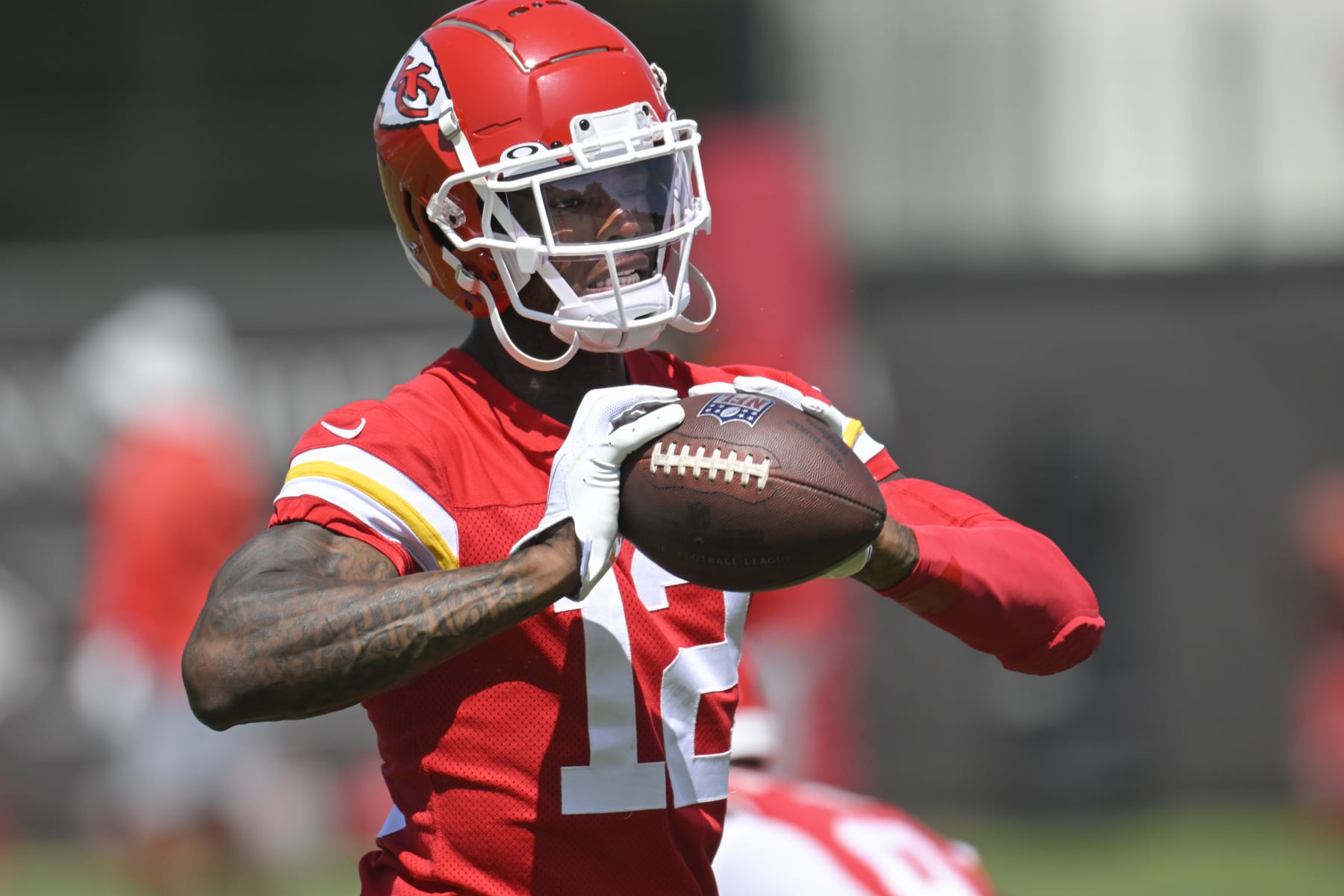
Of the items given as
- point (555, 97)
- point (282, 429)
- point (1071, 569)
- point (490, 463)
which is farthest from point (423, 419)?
point (282, 429)

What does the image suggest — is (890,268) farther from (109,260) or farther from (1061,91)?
(109,260)

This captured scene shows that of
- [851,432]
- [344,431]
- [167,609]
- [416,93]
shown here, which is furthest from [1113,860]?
[344,431]

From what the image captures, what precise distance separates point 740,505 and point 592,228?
1.71 feet

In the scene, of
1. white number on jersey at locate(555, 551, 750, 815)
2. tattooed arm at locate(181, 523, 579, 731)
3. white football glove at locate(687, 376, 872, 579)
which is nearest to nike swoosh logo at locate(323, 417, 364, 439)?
tattooed arm at locate(181, 523, 579, 731)

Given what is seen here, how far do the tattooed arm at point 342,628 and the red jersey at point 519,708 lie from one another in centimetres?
16

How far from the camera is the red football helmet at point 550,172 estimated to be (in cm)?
261

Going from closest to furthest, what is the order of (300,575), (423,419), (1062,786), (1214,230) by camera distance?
(300,575)
(423,419)
(1062,786)
(1214,230)

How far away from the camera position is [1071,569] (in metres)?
2.70

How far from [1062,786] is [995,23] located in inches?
169

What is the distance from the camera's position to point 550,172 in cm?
261

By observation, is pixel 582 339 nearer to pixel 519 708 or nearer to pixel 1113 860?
pixel 519 708

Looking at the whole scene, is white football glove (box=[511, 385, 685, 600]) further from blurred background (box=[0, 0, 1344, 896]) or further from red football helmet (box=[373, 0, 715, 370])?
blurred background (box=[0, 0, 1344, 896])

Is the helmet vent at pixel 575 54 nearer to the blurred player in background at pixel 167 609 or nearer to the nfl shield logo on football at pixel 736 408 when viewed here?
the nfl shield logo on football at pixel 736 408

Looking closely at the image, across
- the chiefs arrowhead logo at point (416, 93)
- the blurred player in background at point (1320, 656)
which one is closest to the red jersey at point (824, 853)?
the chiefs arrowhead logo at point (416, 93)
